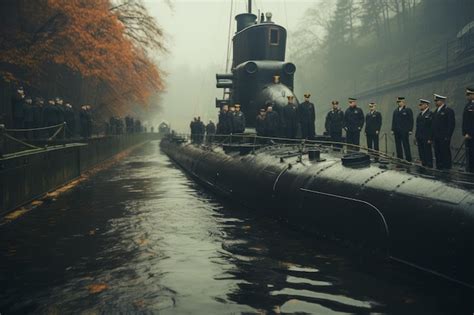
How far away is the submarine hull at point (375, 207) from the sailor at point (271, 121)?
10.9 feet

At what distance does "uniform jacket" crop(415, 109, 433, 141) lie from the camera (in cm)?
1484

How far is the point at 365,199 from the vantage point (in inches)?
368

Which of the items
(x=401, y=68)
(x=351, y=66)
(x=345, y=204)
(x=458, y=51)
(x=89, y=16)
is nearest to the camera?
(x=345, y=204)

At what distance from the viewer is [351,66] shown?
7919 centimetres

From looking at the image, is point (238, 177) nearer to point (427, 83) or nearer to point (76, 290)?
point (76, 290)

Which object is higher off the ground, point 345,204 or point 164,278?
point 345,204

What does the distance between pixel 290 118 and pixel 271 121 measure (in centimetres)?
101

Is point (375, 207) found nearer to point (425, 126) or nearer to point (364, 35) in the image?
point (425, 126)

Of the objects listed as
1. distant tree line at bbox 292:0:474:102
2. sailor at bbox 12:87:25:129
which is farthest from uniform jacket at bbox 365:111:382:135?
distant tree line at bbox 292:0:474:102

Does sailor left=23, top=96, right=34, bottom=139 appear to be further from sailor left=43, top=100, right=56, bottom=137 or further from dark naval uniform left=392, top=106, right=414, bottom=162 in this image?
dark naval uniform left=392, top=106, right=414, bottom=162

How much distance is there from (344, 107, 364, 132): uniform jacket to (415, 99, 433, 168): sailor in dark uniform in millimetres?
2833

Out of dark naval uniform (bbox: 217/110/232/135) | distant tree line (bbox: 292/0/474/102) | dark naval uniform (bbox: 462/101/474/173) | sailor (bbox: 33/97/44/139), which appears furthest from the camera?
distant tree line (bbox: 292/0/474/102)

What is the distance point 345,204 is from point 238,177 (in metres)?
6.55

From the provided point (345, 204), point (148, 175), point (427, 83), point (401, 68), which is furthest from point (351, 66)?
point (345, 204)
